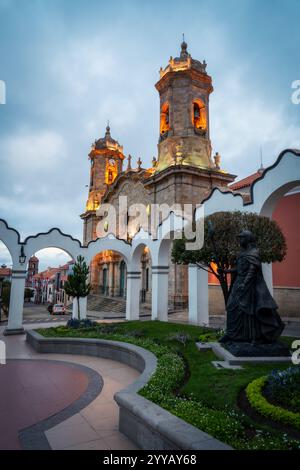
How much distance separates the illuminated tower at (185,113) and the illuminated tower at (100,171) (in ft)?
52.8

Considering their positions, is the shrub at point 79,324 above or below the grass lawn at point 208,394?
below

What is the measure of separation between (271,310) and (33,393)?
18.0 feet

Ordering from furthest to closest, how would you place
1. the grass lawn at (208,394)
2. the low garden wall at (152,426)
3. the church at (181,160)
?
1. the church at (181,160)
2. the grass lawn at (208,394)
3. the low garden wall at (152,426)

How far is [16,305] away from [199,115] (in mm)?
23089

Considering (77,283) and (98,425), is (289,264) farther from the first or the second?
(98,425)

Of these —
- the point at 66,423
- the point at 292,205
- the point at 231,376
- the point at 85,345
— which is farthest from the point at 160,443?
the point at 292,205

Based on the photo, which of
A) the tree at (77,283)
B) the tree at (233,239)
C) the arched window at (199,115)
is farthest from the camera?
the arched window at (199,115)

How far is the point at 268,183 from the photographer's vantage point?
1046cm

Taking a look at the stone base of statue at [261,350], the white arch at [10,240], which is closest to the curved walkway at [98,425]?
the stone base of statue at [261,350]

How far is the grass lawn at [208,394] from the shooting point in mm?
3453

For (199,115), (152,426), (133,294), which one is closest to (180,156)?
(199,115)

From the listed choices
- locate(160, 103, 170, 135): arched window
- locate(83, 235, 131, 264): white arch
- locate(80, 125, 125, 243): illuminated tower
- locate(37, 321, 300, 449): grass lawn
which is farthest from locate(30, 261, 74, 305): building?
locate(37, 321, 300, 449): grass lawn

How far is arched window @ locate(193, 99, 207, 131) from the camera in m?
27.7

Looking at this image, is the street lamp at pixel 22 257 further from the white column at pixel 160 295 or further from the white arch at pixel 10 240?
the white column at pixel 160 295
